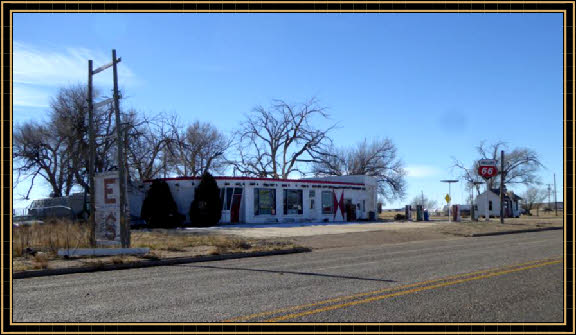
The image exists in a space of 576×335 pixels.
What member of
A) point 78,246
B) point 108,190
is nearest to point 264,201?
point 108,190

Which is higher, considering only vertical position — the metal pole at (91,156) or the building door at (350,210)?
the metal pole at (91,156)

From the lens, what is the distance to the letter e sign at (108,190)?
18.0 metres

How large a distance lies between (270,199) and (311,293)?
102 ft

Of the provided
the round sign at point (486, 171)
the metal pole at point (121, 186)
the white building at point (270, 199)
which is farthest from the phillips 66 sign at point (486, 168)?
the metal pole at point (121, 186)

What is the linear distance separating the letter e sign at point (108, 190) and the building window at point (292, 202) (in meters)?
24.2

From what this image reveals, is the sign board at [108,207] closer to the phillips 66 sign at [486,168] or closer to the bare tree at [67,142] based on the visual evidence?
the bare tree at [67,142]

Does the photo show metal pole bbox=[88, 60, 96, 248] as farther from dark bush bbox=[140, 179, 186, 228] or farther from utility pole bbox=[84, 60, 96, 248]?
dark bush bbox=[140, 179, 186, 228]

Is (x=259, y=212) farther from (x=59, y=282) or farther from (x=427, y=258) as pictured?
(x=59, y=282)

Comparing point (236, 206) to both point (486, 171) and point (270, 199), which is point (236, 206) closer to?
point (270, 199)

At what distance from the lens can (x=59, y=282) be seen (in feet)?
38.5

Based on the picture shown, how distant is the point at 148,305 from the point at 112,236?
978 centimetres

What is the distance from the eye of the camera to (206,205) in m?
36.7

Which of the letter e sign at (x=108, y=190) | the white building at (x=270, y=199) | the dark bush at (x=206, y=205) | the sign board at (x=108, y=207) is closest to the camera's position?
the sign board at (x=108, y=207)

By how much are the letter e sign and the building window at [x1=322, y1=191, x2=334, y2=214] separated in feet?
92.0
